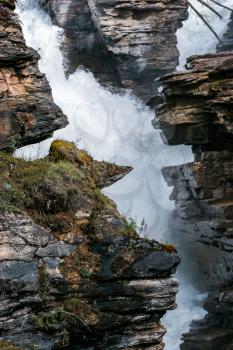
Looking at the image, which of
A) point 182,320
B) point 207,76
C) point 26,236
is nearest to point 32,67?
point 26,236

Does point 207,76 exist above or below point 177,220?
above

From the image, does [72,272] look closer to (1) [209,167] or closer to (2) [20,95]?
(2) [20,95]

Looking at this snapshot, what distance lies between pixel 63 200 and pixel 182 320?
30.3 ft

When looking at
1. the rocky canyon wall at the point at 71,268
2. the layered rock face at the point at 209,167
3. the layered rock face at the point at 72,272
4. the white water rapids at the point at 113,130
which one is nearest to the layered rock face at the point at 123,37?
the white water rapids at the point at 113,130

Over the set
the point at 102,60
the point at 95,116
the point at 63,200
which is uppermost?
the point at 102,60

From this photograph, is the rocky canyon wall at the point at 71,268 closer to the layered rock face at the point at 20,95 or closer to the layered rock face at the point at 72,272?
the layered rock face at the point at 72,272

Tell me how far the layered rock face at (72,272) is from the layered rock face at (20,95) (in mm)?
1185

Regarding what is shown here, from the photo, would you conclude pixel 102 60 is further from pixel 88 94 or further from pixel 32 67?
pixel 32 67

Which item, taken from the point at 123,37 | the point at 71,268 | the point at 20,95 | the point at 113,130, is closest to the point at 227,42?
the point at 123,37

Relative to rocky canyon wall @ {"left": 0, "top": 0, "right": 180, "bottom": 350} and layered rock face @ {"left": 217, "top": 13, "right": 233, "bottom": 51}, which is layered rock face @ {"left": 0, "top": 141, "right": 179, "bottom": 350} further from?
layered rock face @ {"left": 217, "top": 13, "right": 233, "bottom": 51}

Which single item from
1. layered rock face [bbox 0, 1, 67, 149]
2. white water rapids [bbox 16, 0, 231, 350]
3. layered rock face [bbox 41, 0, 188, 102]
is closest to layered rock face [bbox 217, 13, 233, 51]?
layered rock face [bbox 41, 0, 188, 102]

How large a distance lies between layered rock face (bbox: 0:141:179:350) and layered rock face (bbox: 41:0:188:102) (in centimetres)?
1579

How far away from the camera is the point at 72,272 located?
A: 8.69 meters

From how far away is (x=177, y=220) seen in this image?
1936cm
